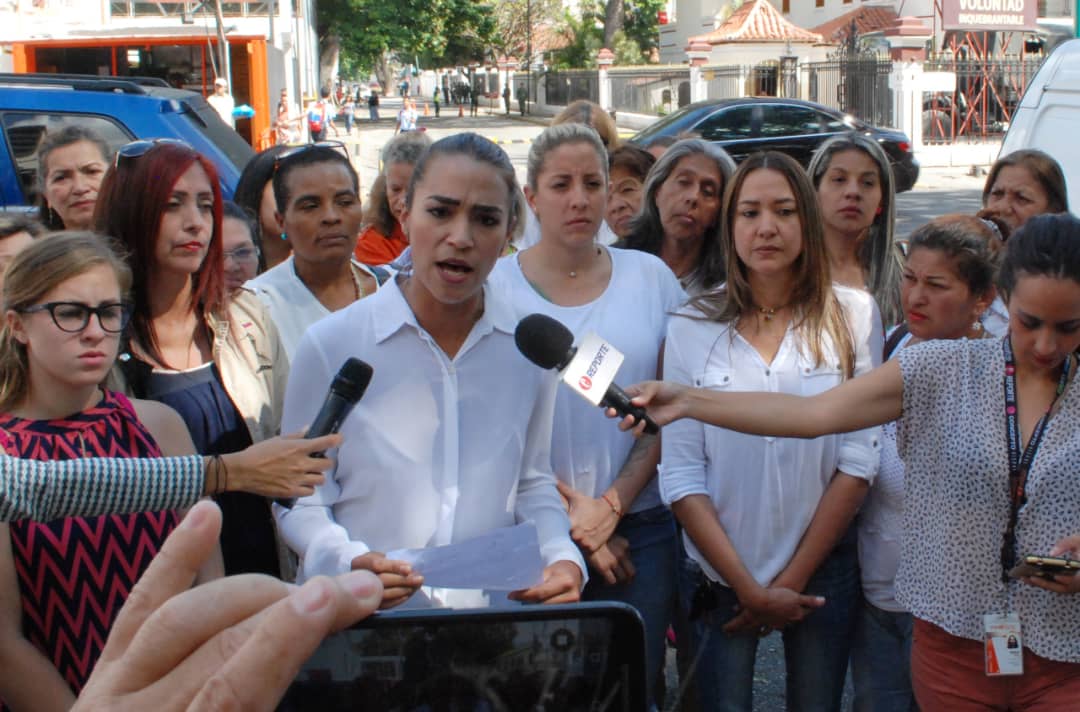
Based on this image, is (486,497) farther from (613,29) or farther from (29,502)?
(613,29)

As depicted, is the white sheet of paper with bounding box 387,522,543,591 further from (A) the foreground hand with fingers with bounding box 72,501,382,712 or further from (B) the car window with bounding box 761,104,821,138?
(B) the car window with bounding box 761,104,821,138

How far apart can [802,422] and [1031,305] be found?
58 cm

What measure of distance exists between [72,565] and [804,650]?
78.9 inches

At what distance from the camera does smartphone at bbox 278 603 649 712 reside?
147 centimetres

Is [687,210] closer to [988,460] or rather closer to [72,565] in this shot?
[988,460]

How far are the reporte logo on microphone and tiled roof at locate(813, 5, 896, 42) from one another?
3517cm

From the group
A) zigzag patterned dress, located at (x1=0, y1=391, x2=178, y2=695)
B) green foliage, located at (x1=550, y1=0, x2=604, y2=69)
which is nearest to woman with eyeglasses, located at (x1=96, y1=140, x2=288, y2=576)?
zigzag patterned dress, located at (x1=0, y1=391, x2=178, y2=695)

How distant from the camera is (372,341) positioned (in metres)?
2.58

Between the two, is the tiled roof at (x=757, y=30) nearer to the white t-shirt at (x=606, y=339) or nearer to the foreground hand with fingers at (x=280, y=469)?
the white t-shirt at (x=606, y=339)

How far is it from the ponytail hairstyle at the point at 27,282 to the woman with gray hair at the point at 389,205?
2720 mm

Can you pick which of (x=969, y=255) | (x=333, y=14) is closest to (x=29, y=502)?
(x=969, y=255)

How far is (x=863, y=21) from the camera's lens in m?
37.9

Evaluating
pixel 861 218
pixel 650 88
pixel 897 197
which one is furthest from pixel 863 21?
pixel 861 218

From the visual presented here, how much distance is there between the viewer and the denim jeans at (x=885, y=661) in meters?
3.22
